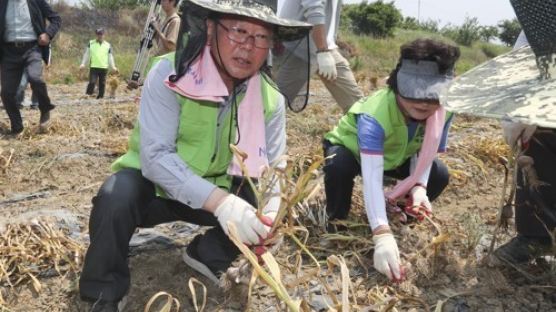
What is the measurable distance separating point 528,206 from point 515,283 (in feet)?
0.96

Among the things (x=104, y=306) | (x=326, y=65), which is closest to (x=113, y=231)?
(x=104, y=306)

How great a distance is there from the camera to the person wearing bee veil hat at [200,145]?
1636 mm

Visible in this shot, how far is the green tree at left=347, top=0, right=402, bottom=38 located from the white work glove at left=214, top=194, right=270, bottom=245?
1074 inches

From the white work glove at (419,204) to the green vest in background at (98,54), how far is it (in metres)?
7.24

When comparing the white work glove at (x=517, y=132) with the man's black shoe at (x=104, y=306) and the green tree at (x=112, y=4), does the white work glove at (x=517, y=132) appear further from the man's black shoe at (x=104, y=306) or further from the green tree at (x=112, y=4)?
the green tree at (x=112, y=4)

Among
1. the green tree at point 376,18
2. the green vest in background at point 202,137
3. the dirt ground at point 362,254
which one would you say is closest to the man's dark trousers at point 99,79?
the dirt ground at point 362,254

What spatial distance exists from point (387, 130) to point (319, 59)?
1.26 metres

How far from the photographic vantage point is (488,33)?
125 feet

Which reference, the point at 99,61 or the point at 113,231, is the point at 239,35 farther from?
the point at 99,61

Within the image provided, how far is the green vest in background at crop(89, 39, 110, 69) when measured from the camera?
8.45m

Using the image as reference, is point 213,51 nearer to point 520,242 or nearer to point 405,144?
point 405,144

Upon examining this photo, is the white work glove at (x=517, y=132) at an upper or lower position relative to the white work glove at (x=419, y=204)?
upper

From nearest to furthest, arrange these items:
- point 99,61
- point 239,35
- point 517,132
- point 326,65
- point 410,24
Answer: point 239,35, point 517,132, point 326,65, point 99,61, point 410,24

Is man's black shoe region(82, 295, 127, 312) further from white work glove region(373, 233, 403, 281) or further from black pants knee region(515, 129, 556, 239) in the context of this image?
black pants knee region(515, 129, 556, 239)
